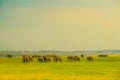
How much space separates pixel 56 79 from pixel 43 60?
42483 mm

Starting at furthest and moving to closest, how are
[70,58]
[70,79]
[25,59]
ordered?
[70,58]
[25,59]
[70,79]

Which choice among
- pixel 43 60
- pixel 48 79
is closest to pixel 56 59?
pixel 43 60

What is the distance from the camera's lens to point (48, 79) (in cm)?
3119

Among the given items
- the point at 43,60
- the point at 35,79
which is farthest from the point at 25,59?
the point at 35,79

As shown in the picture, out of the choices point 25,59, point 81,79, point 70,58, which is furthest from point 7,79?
point 70,58

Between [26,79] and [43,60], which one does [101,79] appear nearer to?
[26,79]

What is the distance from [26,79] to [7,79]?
1563 millimetres

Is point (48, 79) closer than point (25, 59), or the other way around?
point (48, 79)

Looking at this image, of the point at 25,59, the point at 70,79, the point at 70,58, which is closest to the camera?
the point at 70,79

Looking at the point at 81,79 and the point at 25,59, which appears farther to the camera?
the point at 25,59

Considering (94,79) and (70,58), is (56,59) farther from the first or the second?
(94,79)

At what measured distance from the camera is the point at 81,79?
30.3 meters

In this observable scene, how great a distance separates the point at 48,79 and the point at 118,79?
18.9 ft

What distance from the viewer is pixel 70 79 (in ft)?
99.4
